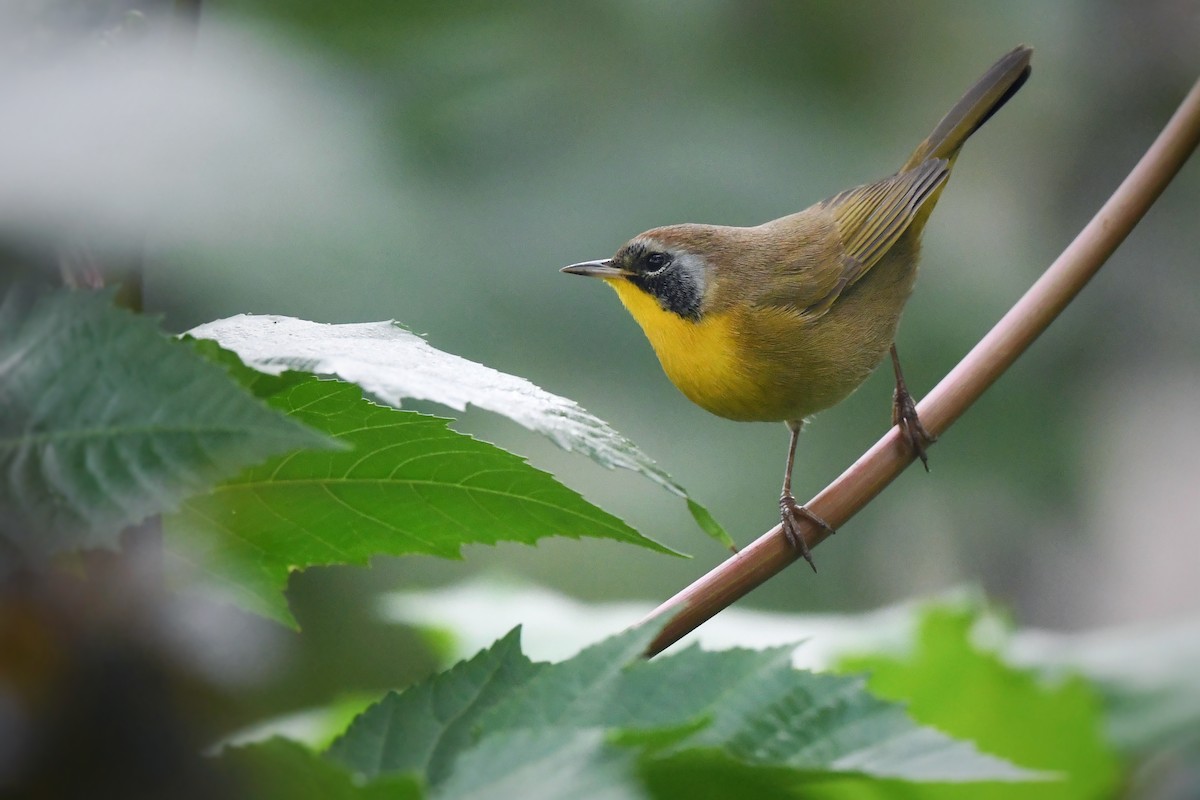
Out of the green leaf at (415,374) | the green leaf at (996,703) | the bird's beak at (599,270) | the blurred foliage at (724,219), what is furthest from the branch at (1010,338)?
the blurred foliage at (724,219)

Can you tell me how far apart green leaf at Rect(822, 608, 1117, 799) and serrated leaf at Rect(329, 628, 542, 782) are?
86 cm

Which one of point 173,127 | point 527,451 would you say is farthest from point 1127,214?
point 527,451

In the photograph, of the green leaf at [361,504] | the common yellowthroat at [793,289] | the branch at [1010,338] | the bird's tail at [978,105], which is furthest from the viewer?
the common yellowthroat at [793,289]

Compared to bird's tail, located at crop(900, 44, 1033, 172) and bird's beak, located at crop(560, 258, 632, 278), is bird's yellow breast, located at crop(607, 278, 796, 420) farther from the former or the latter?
bird's tail, located at crop(900, 44, 1033, 172)

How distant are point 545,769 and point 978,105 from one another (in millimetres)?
1498

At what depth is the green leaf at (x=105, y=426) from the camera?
1.39 ft

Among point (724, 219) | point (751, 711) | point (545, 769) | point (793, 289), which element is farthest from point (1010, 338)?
point (724, 219)

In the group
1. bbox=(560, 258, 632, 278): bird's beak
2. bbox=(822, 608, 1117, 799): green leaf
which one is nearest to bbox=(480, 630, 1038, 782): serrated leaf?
bbox=(822, 608, 1117, 799): green leaf

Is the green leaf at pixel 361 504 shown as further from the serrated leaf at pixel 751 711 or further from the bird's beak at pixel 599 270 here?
the bird's beak at pixel 599 270

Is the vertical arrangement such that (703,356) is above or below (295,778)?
below

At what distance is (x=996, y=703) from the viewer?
1.40 meters

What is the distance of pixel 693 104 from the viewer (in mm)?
3773

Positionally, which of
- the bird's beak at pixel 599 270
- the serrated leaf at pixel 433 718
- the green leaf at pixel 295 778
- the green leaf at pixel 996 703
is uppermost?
the green leaf at pixel 295 778

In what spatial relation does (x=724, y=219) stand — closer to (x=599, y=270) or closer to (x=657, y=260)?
(x=657, y=260)
